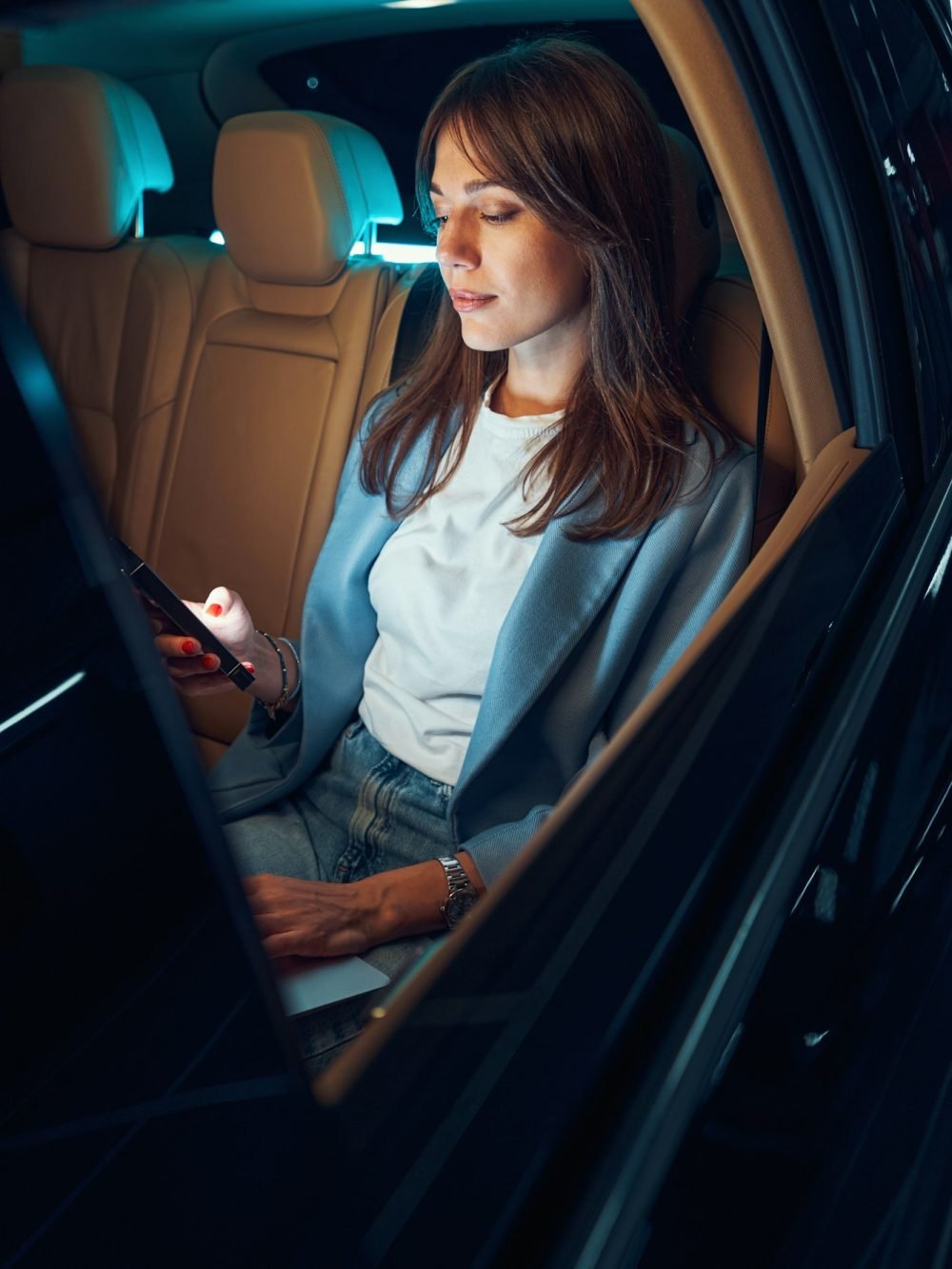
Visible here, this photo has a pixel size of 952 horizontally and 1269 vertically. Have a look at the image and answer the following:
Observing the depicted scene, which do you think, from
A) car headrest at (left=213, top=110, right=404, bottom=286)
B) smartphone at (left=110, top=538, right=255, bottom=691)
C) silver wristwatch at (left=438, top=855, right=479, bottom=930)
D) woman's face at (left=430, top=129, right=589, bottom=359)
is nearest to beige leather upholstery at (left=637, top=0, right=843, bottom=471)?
woman's face at (left=430, top=129, right=589, bottom=359)

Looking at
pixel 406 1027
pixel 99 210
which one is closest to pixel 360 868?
pixel 406 1027

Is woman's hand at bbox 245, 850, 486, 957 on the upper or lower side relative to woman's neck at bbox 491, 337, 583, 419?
lower

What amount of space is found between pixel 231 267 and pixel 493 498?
0.98m

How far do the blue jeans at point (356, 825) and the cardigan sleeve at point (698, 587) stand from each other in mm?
73

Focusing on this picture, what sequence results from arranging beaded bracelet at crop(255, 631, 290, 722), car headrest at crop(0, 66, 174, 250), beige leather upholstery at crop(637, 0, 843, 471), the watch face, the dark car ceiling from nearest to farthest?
beige leather upholstery at crop(637, 0, 843, 471) < the watch face < beaded bracelet at crop(255, 631, 290, 722) < car headrest at crop(0, 66, 174, 250) < the dark car ceiling

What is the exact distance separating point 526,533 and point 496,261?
295 millimetres

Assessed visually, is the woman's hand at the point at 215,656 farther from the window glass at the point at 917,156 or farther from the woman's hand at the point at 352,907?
the window glass at the point at 917,156

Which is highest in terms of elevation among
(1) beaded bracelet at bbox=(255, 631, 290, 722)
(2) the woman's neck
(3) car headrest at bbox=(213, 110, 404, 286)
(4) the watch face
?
(3) car headrest at bbox=(213, 110, 404, 286)

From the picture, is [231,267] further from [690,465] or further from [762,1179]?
[762,1179]

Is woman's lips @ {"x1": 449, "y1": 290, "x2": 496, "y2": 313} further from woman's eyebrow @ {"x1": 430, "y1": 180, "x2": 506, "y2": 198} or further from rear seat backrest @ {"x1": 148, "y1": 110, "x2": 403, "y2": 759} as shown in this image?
rear seat backrest @ {"x1": 148, "y1": 110, "x2": 403, "y2": 759}

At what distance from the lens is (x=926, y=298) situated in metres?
1.22

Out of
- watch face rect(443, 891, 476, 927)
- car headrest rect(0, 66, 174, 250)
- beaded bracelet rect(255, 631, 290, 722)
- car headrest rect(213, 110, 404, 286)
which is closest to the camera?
watch face rect(443, 891, 476, 927)

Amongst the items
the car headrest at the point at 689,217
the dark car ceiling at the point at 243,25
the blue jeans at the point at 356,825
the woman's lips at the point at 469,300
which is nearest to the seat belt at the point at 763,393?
the car headrest at the point at 689,217

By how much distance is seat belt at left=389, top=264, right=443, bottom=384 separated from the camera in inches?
66.4
